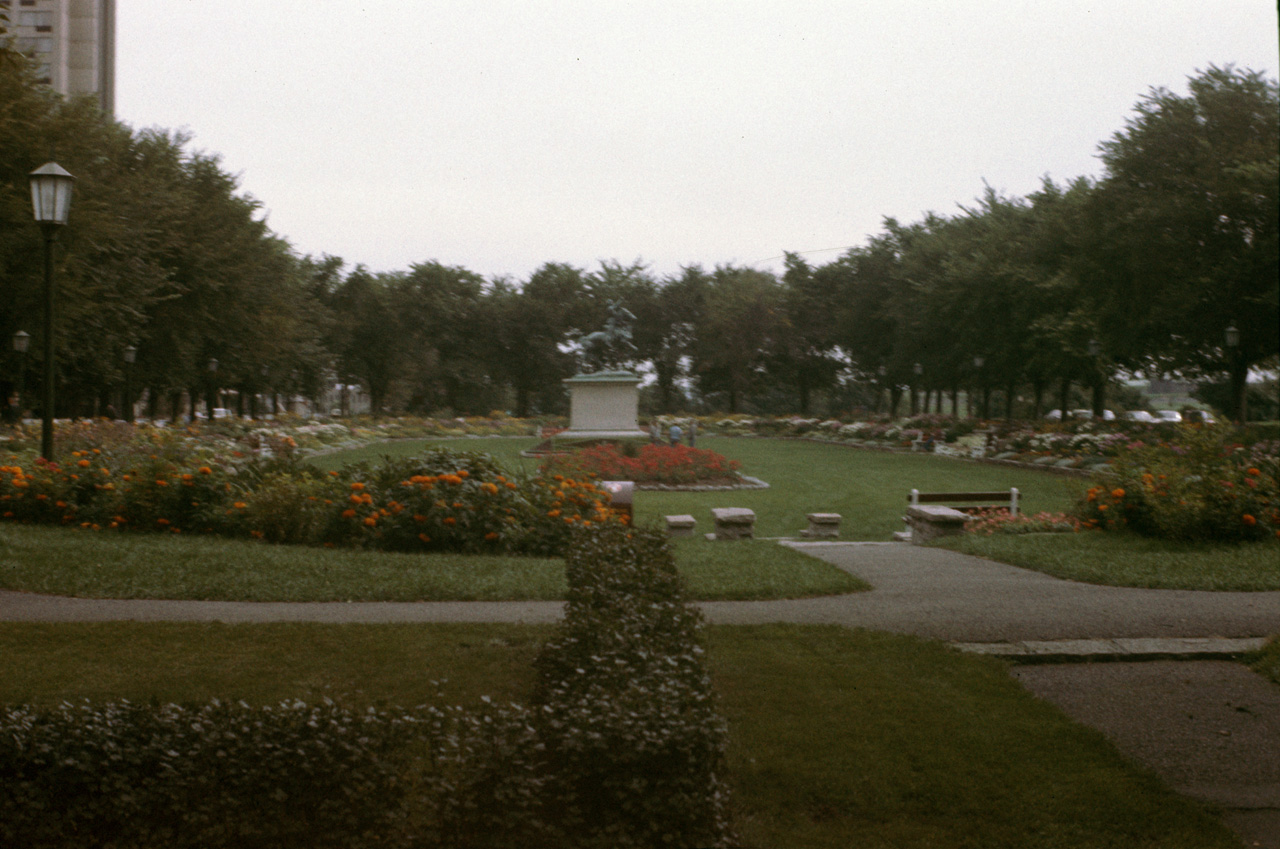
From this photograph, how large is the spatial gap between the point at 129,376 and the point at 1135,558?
32027mm

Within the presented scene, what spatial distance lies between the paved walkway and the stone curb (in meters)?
0.01

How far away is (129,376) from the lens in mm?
32781

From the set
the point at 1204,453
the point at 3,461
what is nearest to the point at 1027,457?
the point at 1204,453

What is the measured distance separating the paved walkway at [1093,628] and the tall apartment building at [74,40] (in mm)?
65424

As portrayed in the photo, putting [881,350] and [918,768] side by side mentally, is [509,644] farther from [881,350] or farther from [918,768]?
[881,350]

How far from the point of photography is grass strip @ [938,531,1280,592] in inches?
345

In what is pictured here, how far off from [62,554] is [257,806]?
746cm

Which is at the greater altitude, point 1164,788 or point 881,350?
point 881,350

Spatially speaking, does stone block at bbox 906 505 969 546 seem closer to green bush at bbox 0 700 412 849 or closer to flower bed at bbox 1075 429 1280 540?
flower bed at bbox 1075 429 1280 540

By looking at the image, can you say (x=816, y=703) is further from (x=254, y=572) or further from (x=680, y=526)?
(x=680, y=526)

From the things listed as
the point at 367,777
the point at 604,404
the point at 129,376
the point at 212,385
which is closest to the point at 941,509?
the point at 367,777

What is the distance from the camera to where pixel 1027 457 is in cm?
2906

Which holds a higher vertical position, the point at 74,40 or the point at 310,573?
the point at 74,40

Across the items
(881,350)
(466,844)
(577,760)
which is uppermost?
(881,350)
